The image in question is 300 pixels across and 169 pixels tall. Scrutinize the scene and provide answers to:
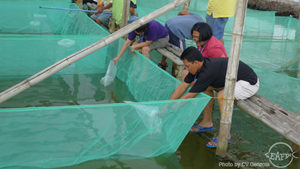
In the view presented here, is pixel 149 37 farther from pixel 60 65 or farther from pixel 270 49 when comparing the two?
pixel 270 49

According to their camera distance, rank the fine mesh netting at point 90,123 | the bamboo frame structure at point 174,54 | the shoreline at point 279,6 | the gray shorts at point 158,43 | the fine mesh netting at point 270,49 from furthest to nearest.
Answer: the shoreline at point 279,6 → the gray shorts at point 158,43 → the bamboo frame structure at point 174,54 → the fine mesh netting at point 270,49 → the fine mesh netting at point 90,123

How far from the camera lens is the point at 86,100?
13.5 ft

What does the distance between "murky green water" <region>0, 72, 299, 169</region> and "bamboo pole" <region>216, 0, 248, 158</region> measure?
25 centimetres

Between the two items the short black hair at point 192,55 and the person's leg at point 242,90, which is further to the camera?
the person's leg at point 242,90

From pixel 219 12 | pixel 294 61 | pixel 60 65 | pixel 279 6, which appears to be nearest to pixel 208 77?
pixel 60 65

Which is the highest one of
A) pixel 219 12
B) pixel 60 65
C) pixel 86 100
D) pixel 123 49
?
pixel 219 12

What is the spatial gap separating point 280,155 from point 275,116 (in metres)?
0.72

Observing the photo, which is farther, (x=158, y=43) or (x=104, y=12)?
(x=104, y=12)

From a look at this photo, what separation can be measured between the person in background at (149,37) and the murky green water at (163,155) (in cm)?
60

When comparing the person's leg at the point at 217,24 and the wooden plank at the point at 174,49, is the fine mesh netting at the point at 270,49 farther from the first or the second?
the wooden plank at the point at 174,49

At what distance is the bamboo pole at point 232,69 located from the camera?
104 inches

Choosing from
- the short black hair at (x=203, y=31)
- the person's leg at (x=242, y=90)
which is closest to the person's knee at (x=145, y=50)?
the short black hair at (x=203, y=31)

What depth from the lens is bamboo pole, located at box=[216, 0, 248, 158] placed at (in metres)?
2.63

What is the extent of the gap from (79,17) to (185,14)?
2.22 m
